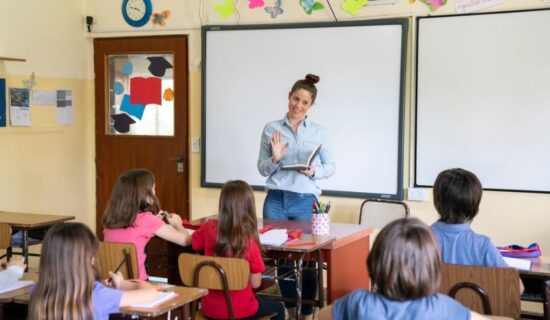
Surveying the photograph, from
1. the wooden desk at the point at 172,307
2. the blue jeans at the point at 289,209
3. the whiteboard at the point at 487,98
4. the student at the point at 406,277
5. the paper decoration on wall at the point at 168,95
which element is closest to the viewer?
the student at the point at 406,277

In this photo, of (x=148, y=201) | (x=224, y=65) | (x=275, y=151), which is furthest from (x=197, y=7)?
(x=148, y=201)

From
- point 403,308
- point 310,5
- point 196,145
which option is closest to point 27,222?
point 196,145

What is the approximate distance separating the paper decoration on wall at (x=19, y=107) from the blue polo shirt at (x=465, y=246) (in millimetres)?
4161

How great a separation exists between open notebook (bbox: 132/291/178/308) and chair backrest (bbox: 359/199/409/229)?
2857 mm

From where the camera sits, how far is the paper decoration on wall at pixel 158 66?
6.42m

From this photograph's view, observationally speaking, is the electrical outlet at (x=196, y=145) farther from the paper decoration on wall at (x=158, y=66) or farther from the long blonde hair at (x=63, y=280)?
the long blonde hair at (x=63, y=280)

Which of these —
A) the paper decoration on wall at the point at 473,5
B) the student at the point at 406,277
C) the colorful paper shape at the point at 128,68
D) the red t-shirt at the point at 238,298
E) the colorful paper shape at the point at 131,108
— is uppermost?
the paper decoration on wall at the point at 473,5

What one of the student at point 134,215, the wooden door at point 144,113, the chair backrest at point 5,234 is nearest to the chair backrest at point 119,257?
the student at point 134,215

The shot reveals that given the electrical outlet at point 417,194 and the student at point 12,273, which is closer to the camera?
the student at point 12,273

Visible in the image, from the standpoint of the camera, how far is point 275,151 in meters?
4.31

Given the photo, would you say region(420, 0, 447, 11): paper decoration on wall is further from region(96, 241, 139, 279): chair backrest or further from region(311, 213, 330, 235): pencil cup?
region(96, 241, 139, 279): chair backrest

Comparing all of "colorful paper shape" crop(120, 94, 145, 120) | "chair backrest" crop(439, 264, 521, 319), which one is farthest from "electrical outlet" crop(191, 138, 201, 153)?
"chair backrest" crop(439, 264, 521, 319)

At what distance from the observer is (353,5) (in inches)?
219

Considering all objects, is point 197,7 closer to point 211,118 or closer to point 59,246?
point 211,118
